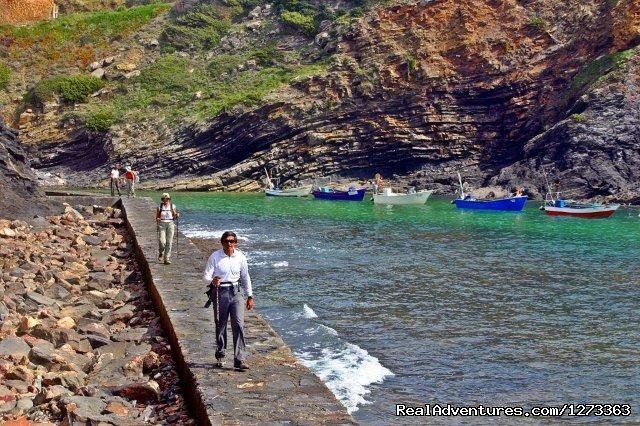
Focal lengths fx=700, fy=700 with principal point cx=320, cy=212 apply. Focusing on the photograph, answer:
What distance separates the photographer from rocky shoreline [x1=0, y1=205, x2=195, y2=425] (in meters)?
8.20

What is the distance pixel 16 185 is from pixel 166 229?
36.4ft

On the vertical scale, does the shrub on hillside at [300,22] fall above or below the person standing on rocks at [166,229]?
above

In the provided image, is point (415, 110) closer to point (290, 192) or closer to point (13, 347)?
point (290, 192)

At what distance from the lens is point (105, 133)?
7294 cm

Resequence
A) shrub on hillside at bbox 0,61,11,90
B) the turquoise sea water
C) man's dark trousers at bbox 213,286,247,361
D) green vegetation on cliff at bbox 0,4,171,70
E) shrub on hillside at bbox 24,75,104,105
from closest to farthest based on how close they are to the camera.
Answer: man's dark trousers at bbox 213,286,247,361
the turquoise sea water
shrub on hillside at bbox 24,75,104,105
shrub on hillside at bbox 0,61,11,90
green vegetation on cliff at bbox 0,4,171,70

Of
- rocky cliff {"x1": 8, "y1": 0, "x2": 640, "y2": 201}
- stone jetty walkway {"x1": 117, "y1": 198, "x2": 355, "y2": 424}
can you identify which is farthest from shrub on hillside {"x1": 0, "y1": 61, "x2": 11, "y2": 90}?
stone jetty walkway {"x1": 117, "y1": 198, "x2": 355, "y2": 424}

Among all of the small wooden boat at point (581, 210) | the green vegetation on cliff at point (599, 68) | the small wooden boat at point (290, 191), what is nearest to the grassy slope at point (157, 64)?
the small wooden boat at point (290, 191)

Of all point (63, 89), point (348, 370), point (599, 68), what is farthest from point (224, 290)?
point (63, 89)

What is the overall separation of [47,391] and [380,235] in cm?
2599

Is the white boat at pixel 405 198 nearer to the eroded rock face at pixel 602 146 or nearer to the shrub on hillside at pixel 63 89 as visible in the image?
the eroded rock face at pixel 602 146

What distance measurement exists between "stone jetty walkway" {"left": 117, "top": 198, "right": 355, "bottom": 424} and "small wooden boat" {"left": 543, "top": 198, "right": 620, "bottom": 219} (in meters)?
35.8

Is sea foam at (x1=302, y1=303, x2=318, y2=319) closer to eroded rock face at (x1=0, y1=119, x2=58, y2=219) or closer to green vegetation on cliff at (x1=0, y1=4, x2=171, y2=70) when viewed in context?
eroded rock face at (x1=0, y1=119, x2=58, y2=219)

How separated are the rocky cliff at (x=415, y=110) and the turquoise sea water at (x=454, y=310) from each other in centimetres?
3125

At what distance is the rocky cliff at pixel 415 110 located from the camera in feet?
219
